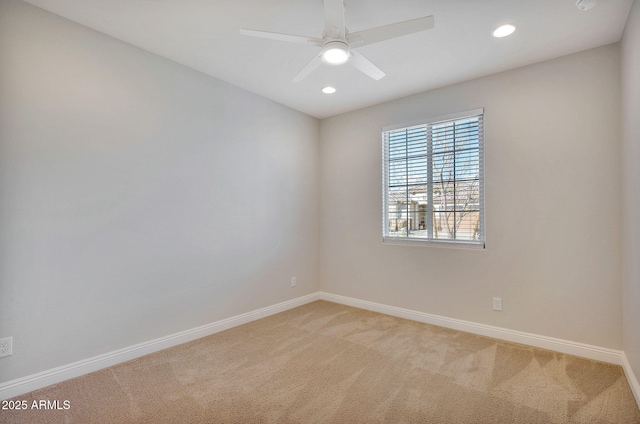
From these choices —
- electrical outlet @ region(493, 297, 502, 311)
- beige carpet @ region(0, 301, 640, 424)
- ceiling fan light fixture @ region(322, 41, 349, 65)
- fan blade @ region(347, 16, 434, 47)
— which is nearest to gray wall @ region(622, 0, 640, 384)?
beige carpet @ region(0, 301, 640, 424)

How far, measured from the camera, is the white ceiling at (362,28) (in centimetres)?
209

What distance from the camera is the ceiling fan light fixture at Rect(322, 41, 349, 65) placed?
1863mm

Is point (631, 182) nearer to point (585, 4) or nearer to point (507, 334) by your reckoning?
point (585, 4)

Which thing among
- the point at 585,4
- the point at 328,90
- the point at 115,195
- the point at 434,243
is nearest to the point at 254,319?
the point at 115,195

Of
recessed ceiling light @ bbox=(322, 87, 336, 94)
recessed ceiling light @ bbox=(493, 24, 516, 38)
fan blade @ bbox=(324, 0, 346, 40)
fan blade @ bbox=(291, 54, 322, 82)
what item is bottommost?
fan blade @ bbox=(291, 54, 322, 82)

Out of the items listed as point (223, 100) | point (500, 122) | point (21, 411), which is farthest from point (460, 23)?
point (21, 411)

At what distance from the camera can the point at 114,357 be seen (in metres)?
2.47

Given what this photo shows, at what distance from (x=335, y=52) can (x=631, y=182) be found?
7.27 ft

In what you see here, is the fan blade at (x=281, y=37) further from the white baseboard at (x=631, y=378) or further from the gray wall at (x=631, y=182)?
the white baseboard at (x=631, y=378)

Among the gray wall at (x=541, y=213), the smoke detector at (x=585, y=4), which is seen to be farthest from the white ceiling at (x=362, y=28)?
the gray wall at (x=541, y=213)

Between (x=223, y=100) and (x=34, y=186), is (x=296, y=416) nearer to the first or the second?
(x=34, y=186)

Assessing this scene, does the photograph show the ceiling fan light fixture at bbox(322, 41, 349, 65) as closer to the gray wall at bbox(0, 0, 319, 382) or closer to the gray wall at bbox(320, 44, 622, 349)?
the gray wall at bbox(0, 0, 319, 382)

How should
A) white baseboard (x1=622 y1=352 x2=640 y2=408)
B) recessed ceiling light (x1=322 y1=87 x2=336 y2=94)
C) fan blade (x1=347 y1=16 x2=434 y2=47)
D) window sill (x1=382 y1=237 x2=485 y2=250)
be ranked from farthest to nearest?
recessed ceiling light (x1=322 y1=87 x2=336 y2=94)
window sill (x1=382 y1=237 x2=485 y2=250)
white baseboard (x1=622 y1=352 x2=640 y2=408)
fan blade (x1=347 y1=16 x2=434 y2=47)

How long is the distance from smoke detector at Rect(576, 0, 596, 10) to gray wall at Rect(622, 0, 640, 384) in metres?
0.23
